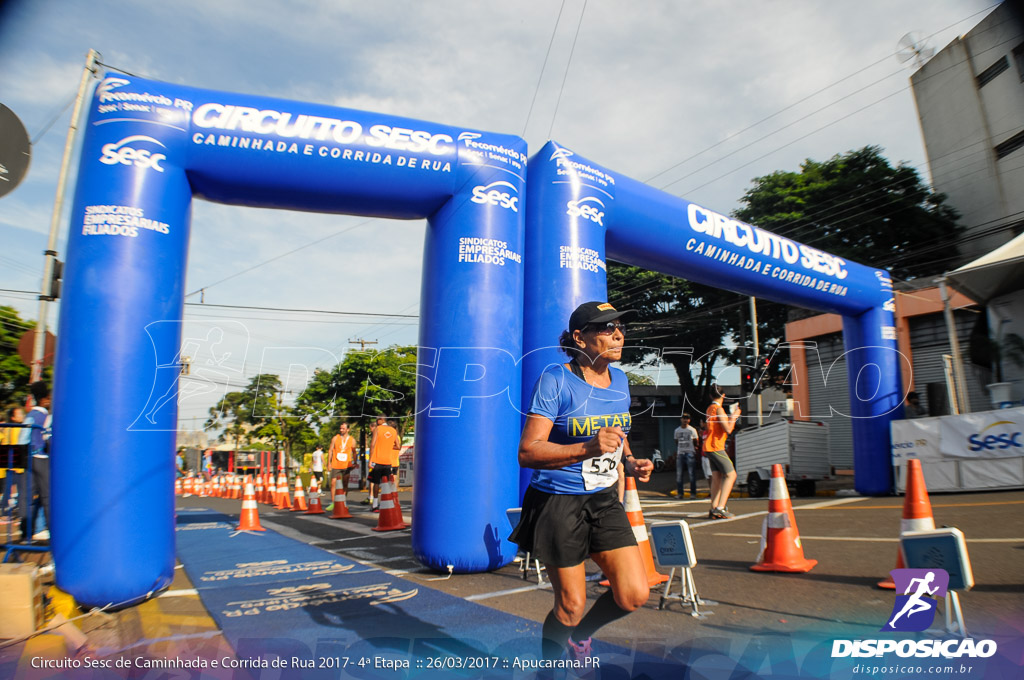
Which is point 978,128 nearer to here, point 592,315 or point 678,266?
point 678,266

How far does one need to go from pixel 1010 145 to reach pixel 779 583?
48.3 ft

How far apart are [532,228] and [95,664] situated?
17.2 feet

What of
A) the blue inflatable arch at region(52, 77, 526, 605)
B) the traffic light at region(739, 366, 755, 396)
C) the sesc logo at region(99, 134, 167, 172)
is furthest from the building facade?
the sesc logo at region(99, 134, 167, 172)

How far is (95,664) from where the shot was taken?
3295 mm

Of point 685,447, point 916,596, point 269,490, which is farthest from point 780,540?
point 269,490

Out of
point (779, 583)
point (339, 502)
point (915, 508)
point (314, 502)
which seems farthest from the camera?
point (314, 502)

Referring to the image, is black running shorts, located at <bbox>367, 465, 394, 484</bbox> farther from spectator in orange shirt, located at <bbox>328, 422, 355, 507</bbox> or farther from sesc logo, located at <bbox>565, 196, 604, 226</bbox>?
sesc logo, located at <bbox>565, 196, 604, 226</bbox>

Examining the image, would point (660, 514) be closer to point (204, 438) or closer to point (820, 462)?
point (820, 462)

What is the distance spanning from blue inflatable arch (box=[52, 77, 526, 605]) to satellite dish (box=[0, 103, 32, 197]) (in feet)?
4.53

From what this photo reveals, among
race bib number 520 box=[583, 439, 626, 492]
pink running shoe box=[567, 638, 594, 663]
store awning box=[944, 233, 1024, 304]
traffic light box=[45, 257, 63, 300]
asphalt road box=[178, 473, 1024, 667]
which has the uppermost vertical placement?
store awning box=[944, 233, 1024, 304]

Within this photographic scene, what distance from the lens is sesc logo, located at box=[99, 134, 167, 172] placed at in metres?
5.07

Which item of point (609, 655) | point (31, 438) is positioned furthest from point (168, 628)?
point (31, 438)

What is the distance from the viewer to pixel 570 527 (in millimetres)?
2777

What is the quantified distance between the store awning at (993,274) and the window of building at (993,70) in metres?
3.19
